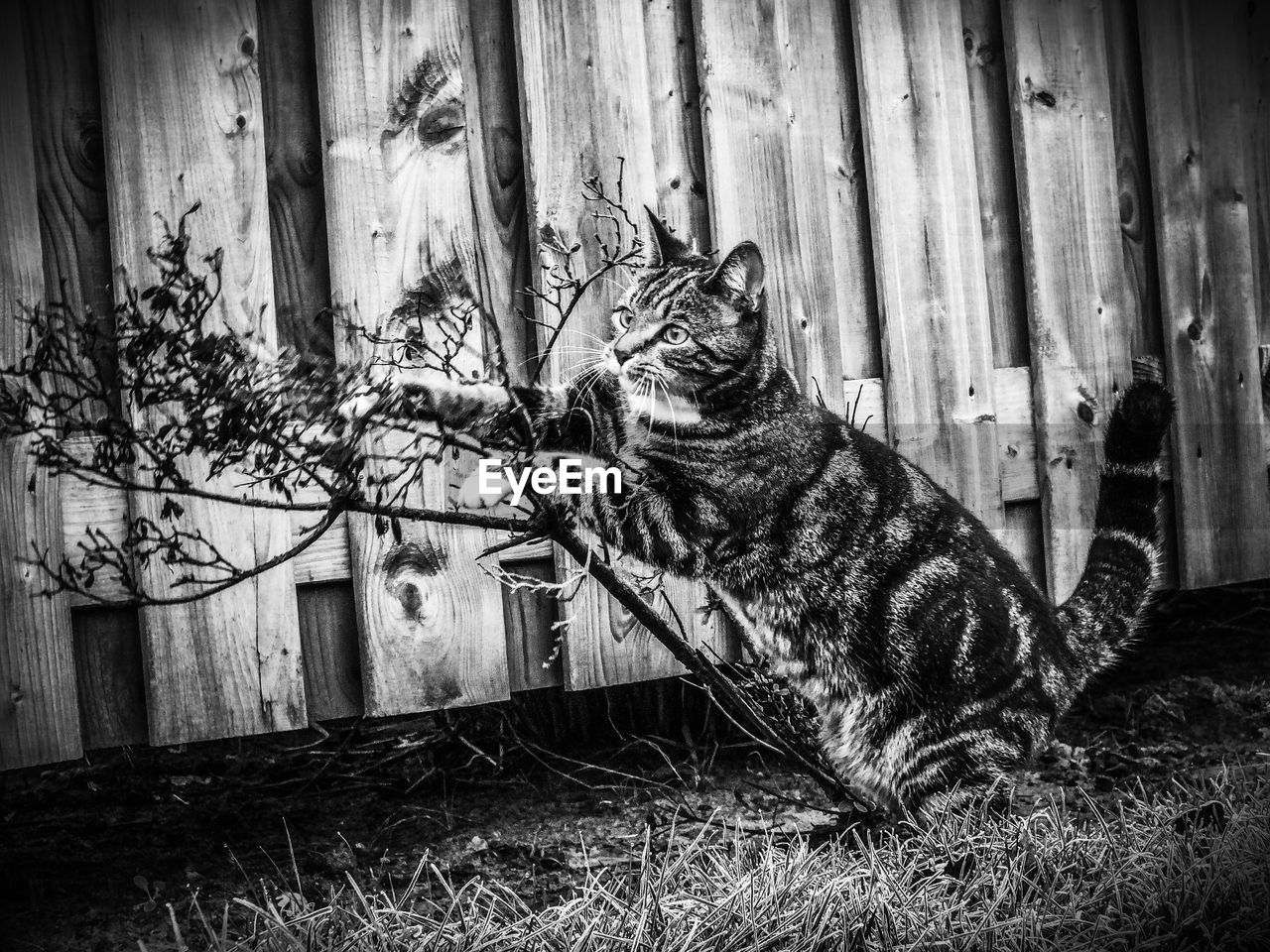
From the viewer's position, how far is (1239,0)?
10.7 feet

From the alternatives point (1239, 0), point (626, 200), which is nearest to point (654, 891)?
point (626, 200)

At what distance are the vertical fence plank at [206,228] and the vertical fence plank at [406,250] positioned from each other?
156mm

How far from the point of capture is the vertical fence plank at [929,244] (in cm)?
279

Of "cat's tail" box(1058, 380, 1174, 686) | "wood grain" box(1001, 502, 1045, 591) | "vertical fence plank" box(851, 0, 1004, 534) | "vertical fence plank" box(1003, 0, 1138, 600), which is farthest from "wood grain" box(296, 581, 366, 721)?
"vertical fence plank" box(1003, 0, 1138, 600)

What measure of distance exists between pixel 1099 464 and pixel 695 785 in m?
1.48

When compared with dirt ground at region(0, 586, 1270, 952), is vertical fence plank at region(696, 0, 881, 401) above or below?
above

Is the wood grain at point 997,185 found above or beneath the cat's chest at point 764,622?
above

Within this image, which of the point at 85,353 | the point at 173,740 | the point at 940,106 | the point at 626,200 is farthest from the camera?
the point at 940,106

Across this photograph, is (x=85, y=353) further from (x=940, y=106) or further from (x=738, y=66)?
(x=940, y=106)

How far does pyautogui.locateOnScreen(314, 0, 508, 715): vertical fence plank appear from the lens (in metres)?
2.33

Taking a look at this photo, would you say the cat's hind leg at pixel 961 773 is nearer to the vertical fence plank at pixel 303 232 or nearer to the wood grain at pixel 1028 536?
the wood grain at pixel 1028 536

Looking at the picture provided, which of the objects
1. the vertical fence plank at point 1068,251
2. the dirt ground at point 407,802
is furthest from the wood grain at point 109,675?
the vertical fence plank at point 1068,251

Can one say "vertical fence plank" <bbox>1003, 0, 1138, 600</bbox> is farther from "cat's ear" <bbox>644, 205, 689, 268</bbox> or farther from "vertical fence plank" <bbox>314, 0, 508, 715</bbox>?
"vertical fence plank" <bbox>314, 0, 508, 715</bbox>

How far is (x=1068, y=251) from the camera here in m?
3.01
